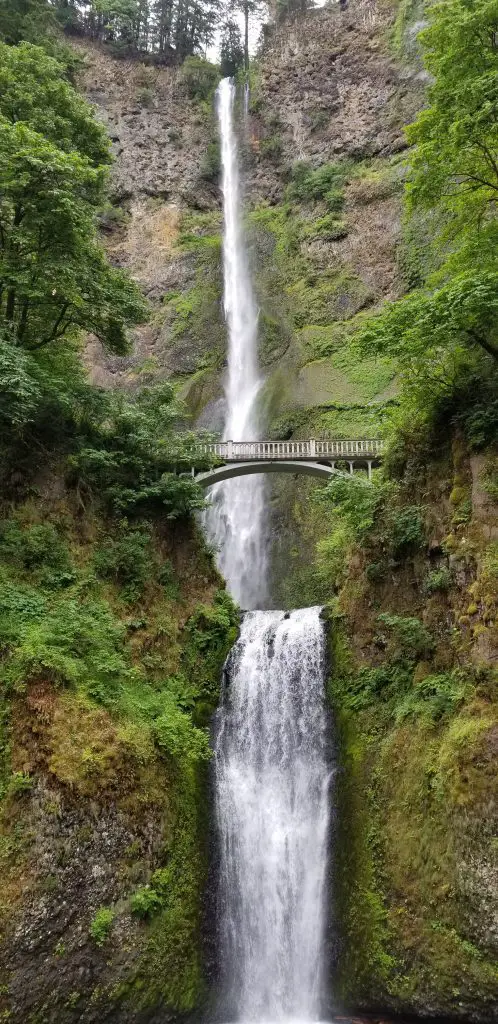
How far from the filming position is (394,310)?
9430mm

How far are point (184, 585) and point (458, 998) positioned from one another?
8903 millimetres

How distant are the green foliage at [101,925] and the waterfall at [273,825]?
2237mm

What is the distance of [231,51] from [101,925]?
53.0 m

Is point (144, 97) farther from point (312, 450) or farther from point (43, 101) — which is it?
point (312, 450)

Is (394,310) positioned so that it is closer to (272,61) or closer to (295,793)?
(295,793)

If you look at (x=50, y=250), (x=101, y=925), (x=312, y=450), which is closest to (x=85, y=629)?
(x=101, y=925)

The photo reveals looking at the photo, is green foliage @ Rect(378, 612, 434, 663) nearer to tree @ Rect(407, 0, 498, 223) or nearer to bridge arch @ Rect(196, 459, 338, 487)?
tree @ Rect(407, 0, 498, 223)

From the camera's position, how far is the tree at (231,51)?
142 feet

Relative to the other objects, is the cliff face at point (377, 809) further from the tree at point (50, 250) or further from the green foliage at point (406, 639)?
the tree at point (50, 250)

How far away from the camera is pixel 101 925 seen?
25.7 feet

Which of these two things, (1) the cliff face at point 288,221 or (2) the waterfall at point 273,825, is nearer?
(2) the waterfall at point 273,825

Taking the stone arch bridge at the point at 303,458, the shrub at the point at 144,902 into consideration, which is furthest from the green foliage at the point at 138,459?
the shrub at the point at 144,902

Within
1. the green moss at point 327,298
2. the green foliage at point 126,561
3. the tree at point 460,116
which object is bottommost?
the green foliage at point 126,561

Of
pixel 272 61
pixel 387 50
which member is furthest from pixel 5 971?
pixel 272 61
